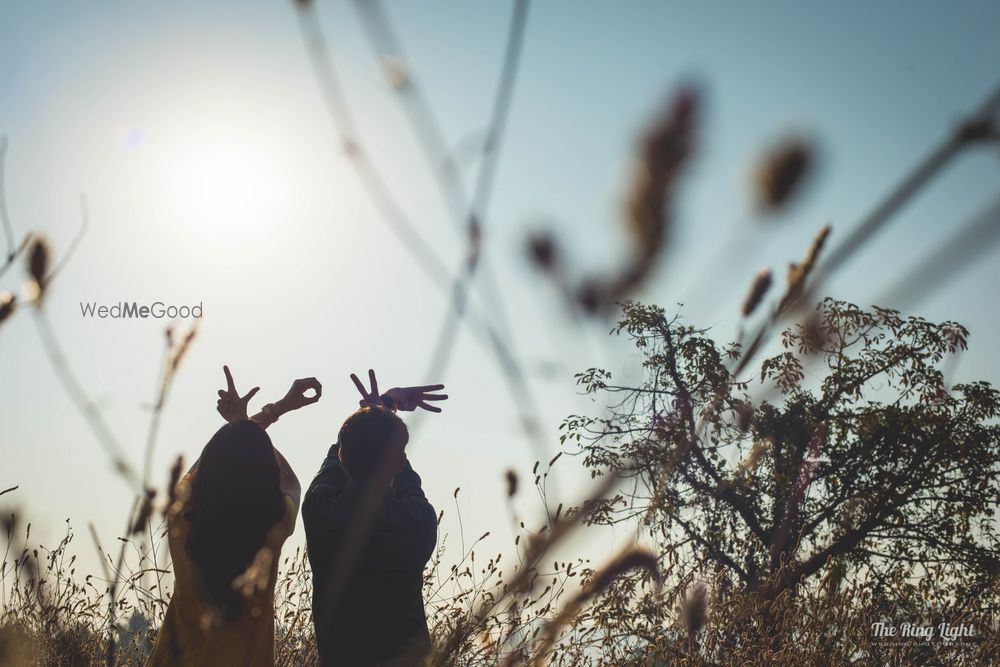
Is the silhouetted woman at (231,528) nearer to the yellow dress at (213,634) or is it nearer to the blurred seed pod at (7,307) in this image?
the yellow dress at (213,634)

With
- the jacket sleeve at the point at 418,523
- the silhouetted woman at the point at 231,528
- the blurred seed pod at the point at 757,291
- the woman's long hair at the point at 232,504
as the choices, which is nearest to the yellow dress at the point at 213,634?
the silhouetted woman at the point at 231,528

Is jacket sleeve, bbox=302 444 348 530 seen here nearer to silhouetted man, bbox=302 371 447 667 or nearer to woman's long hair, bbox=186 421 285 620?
silhouetted man, bbox=302 371 447 667

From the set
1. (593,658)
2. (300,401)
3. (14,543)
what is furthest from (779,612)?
(14,543)

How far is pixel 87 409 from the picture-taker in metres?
0.62

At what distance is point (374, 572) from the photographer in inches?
87.7

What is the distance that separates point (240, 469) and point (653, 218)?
169 cm

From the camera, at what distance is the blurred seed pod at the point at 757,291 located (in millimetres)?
425

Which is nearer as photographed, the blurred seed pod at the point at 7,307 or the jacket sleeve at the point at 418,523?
the blurred seed pod at the point at 7,307

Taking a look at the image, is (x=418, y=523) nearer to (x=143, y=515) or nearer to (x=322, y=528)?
(x=322, y=528)

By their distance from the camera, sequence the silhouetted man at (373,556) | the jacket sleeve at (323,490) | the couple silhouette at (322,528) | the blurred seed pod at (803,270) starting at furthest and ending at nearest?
1. the jacket sleeve at (323,490)
2. the silhouetted man at (373,556)
3. the couple silhouette at (322,528)
4. the blurred seed pod at (803,270)

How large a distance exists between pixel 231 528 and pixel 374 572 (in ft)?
2.16

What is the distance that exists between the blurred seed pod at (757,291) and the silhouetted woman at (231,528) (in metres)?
1.20

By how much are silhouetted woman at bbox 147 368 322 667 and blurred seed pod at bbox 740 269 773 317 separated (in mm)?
1196

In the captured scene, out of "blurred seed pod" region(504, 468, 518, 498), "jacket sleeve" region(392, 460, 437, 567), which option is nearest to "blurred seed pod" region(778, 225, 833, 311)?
"blurred seed pod" region(504, 468, 518, 498)
